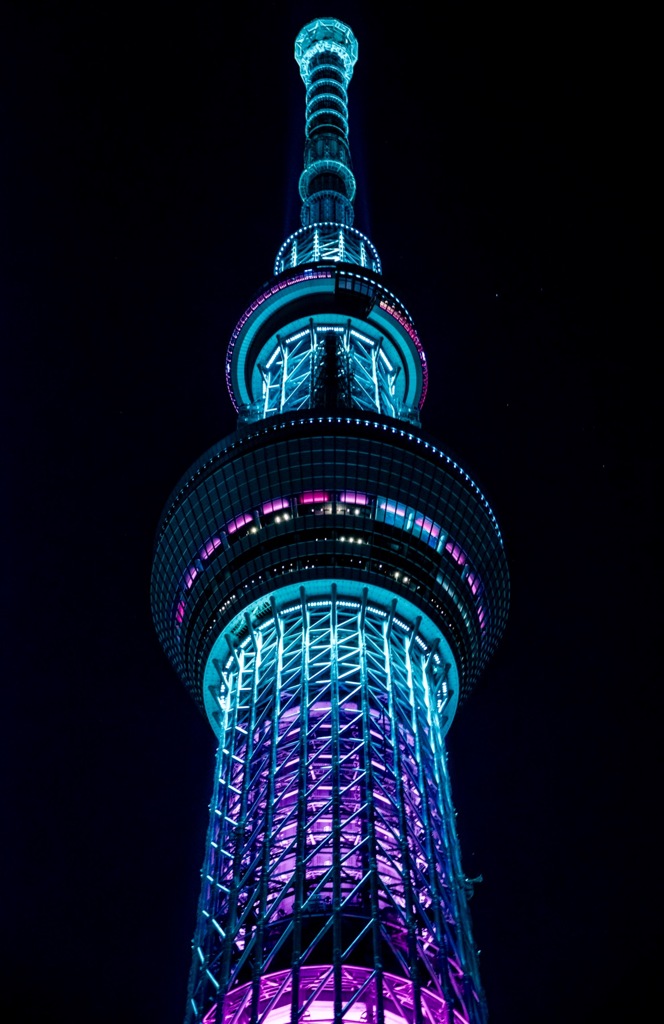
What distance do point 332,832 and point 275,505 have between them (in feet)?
49.6

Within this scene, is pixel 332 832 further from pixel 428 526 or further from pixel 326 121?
pixel 326 121

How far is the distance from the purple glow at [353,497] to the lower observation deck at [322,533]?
0.04 meters

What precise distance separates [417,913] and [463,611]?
1500 centimetres

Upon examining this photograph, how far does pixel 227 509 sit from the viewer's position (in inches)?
1724

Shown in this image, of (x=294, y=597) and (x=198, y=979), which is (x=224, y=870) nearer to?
(x=198, y=979)

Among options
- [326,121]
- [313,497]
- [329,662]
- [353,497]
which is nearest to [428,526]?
[353,497]

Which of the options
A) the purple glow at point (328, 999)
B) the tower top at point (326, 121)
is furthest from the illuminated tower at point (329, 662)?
the tower top at point (326, 121)

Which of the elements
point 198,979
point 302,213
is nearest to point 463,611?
point 198,979

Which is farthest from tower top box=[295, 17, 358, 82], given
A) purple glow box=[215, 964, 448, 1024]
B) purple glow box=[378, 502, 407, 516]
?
purple glow box=[215, 964, 448, 1024]

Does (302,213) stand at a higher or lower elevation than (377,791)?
higher

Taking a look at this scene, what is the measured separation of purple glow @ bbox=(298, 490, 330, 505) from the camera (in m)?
43.4

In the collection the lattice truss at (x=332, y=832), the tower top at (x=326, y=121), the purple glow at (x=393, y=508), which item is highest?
the tower top at (x=326, y=121)

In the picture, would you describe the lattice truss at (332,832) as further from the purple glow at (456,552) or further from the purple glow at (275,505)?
the purple glow at (275,505)

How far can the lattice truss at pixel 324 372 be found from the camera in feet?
174
